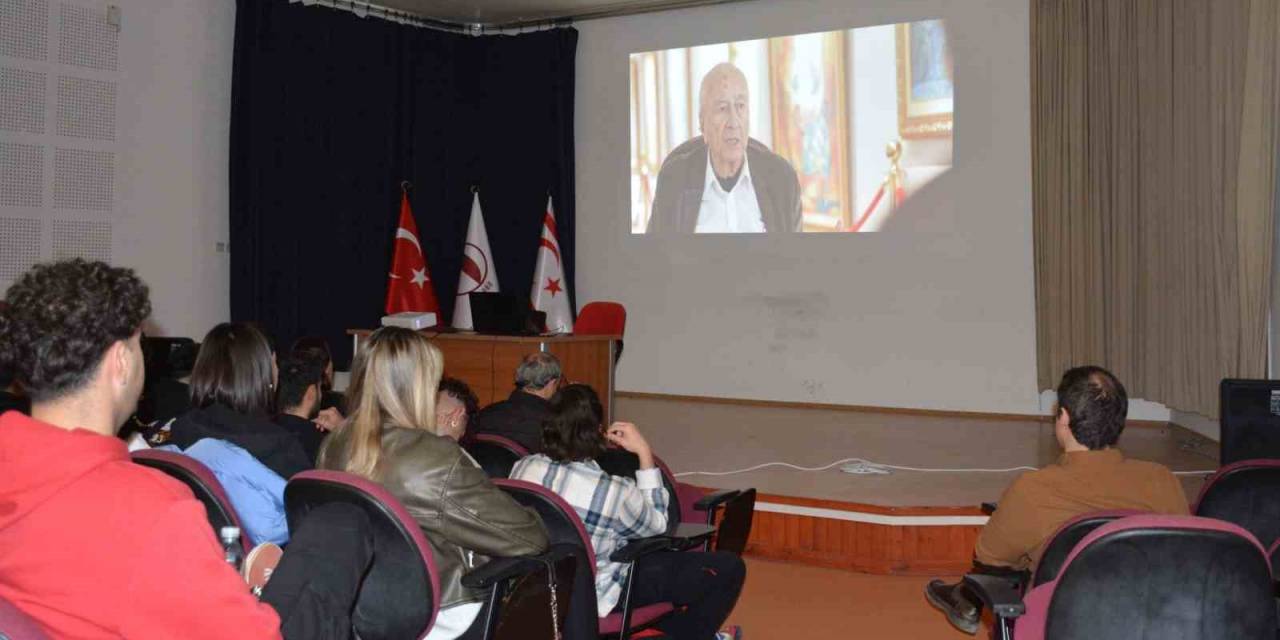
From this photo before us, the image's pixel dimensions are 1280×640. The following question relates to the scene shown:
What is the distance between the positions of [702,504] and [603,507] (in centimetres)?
60

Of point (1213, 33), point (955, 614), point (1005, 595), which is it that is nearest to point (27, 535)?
point (1005, 595)

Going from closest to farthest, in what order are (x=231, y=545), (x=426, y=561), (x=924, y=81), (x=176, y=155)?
(x=231, y=545)
(x=426, y=561)
(x=176, y=155)
(x=924, y=81)

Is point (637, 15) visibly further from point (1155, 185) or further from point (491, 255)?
point (1155, 185)

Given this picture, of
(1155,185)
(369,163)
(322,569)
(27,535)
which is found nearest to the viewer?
(27,535)

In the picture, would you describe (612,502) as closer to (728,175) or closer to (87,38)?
(87,38)

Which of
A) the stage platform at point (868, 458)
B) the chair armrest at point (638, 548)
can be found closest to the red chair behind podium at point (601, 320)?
the stage platform at point (868, 458)

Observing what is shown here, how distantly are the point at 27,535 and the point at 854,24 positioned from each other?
7899 millimetres

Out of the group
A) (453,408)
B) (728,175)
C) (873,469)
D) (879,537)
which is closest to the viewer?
(453,408)

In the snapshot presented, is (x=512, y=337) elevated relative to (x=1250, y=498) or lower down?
elevated

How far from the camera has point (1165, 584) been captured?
186 cm

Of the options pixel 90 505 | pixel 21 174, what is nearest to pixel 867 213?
pixel 21 174

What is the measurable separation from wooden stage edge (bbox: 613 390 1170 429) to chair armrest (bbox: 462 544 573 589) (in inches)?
242

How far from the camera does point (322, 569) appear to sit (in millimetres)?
1423

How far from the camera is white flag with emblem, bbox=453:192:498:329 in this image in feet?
30.0
